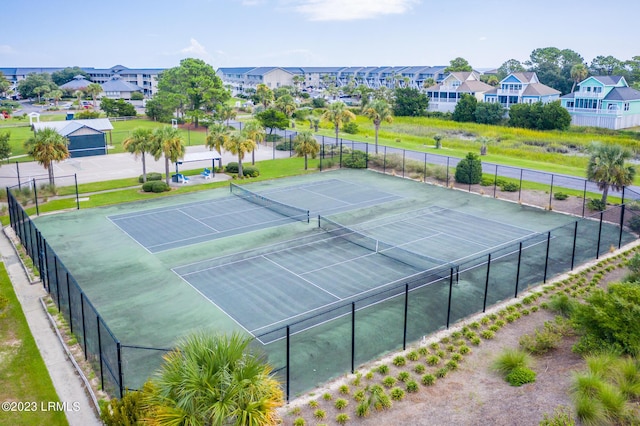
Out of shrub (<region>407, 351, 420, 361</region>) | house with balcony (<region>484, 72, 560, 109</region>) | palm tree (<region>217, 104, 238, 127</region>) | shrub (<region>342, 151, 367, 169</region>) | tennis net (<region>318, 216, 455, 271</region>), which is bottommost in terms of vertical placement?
shrub (<region>407, 351, 420, 361</region>)

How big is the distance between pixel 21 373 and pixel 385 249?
51.6 feet

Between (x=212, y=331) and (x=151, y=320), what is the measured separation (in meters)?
2.45

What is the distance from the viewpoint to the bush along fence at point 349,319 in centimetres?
1512

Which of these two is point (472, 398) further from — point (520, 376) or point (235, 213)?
point (235, 213)

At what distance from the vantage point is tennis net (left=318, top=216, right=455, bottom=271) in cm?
2358

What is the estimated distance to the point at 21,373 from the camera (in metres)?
15.5

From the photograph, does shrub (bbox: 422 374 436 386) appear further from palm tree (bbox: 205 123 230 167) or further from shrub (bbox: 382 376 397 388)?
palm tree (bbox: 205 123 230 167)

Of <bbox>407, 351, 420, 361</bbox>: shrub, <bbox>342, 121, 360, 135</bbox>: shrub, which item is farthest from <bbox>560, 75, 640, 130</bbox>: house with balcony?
<bbox>407, 351, 420, 361</bbox>: shrub

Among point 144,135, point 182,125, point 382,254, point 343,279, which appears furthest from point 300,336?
point 182,125

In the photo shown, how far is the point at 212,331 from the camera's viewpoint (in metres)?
18.0

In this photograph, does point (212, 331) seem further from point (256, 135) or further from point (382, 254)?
point (256, 135)

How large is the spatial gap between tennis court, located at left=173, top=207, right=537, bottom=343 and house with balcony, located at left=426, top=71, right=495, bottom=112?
7129 centimetres

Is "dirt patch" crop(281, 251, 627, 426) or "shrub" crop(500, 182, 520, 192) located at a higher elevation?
"shrub" crop(500, 182, 520, 192)

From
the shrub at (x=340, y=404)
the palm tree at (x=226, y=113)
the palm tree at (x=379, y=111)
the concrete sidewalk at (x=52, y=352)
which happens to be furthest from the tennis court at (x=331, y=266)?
the palm tree at (x=226, y=113)
